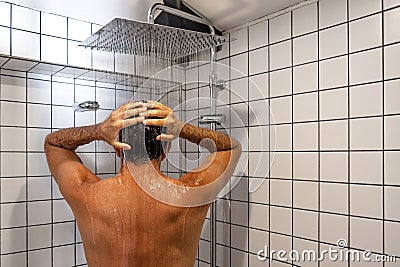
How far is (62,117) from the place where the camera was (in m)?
1.43

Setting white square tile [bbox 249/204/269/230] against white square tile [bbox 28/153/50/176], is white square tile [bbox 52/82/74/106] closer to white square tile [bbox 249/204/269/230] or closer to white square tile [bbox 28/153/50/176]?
white square tile [bbox 28/153/50/176]

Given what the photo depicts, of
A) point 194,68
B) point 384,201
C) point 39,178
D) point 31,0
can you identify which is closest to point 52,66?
point 31,0

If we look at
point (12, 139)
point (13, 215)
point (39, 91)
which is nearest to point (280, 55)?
point (39, 91)

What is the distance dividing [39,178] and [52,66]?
401 millimetres

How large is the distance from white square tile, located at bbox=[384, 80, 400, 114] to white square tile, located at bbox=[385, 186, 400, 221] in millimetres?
209

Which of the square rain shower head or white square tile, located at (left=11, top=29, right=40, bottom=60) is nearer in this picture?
the square rain shower head

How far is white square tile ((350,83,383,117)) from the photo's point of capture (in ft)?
3.49

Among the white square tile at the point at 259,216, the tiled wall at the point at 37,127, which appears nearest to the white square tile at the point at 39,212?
the tiled wall at the point at 37,127

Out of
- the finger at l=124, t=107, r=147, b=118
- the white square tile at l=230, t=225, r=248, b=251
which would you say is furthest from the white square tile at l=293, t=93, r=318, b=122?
the finger at l=124, t=107, r=147, b=118

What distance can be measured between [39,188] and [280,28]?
1024 mm

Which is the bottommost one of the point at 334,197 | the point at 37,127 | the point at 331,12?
the point at 334,197

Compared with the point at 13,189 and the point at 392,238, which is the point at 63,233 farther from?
the point at 392,238

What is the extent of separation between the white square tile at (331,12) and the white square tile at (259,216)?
65 cm

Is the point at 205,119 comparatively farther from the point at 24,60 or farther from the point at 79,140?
the point at 24,60
